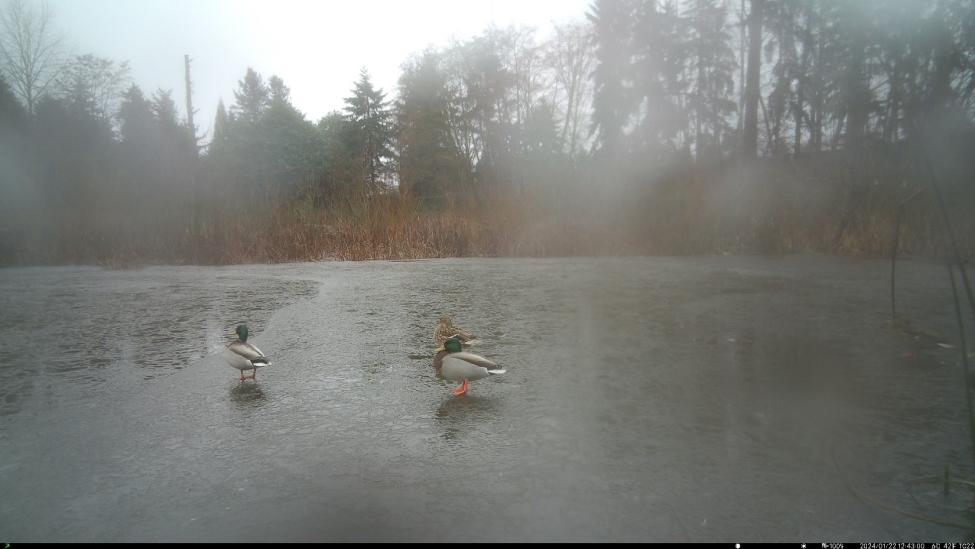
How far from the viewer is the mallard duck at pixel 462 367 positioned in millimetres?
3140

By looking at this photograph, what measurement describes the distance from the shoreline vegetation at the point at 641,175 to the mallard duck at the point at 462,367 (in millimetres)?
2230

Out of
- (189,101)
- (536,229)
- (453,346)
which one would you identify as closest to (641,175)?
(536,229)

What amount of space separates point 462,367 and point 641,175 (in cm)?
1342

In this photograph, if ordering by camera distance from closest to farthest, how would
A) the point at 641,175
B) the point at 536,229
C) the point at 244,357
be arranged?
the point at 244,357 < the point at 536,229 < the point at 641,175

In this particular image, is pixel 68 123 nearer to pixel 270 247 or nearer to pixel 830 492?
pixel 270 247

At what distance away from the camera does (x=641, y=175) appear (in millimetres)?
15328

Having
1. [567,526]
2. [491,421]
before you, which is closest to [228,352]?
[491,421]

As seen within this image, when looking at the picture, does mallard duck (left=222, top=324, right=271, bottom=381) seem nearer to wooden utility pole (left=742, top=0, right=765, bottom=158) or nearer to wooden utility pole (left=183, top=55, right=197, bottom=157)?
wooden utility pole (left=742, top=0, right=765, bottom=158)

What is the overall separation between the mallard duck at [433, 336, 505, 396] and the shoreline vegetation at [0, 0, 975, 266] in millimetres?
2230

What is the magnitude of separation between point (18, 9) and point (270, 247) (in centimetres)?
1483

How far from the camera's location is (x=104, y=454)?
8.25 feet

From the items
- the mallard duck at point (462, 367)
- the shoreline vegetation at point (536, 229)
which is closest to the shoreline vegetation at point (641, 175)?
the shoreline vegetation at point (536, 229)

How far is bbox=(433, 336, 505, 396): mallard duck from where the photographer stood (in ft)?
10.3

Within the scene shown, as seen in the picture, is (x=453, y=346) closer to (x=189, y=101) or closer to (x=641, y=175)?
(x=641, y=175)
